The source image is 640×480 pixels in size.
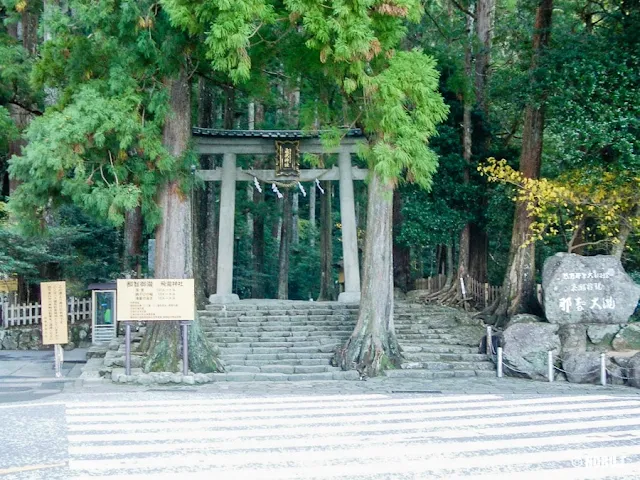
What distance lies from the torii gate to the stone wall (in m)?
4.92

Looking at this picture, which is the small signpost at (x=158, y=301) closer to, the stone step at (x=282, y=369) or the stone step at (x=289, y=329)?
the stone step at (x=282, y=369)

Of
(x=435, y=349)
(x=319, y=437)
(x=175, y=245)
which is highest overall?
(x=175, y=245)

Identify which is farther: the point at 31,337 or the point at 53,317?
the point at 31,337

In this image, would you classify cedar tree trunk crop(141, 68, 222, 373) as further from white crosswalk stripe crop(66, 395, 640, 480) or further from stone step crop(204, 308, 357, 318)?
white crosswalk stripe crop(66, 395, 640, 480)

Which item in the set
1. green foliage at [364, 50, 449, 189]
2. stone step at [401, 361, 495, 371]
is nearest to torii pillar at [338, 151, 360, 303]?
stone step at [401, 361, 495, 371]

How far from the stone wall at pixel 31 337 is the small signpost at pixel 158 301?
8028 millimetres

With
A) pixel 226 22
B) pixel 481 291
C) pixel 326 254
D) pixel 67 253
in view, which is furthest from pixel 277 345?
pixel 326 254

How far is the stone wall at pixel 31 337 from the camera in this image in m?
22.1

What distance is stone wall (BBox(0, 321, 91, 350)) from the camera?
22.1 meters

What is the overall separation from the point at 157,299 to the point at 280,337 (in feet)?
14.1

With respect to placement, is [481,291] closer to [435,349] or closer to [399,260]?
[435,349]

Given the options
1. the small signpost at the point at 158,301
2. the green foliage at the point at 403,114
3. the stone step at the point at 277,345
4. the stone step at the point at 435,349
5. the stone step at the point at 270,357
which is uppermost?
the green foliage at the point at 403,114

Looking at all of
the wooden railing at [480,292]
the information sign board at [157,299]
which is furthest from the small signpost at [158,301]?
the wooden railing at [480,292]

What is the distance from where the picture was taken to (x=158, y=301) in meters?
15.8
